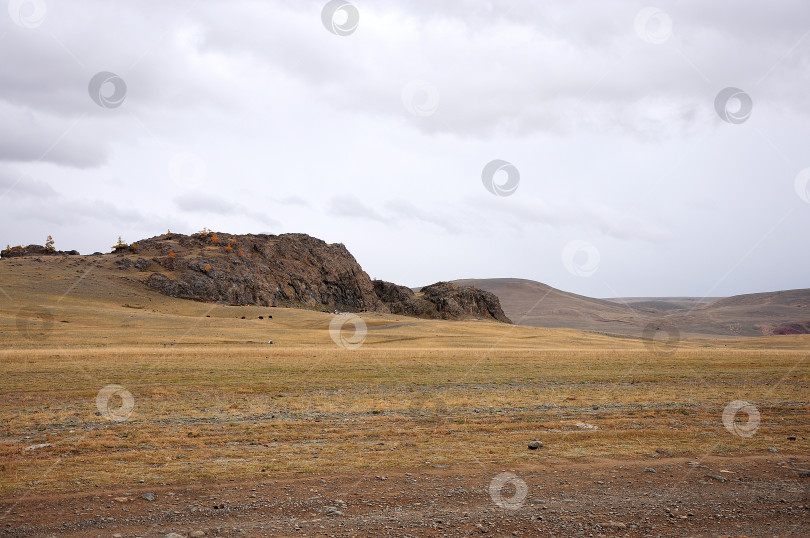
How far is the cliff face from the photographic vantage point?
112125 millimetres

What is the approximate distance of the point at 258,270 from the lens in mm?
123750

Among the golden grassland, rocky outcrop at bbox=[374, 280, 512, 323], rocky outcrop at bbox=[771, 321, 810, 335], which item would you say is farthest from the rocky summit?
rocky outcrop at bbox=[771, 321, 810, 335]

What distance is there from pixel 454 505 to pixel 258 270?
119 m

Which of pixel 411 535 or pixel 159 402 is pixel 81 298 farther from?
pixel 411 535

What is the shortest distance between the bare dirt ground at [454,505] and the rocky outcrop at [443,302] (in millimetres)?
125803

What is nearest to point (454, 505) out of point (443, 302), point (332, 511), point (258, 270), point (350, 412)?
point (332, 511)

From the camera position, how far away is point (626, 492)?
10.2 metres

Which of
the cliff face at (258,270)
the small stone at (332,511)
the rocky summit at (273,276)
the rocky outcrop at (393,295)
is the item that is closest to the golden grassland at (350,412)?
the small stone at (332,511)

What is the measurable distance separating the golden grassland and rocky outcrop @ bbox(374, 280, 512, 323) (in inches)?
3867

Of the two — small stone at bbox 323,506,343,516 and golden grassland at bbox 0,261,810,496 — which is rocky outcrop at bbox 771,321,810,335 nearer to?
golden grassland at bbox 0,261,810,496

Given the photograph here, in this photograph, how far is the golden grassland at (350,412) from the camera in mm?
12211

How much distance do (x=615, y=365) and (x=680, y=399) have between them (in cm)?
1498

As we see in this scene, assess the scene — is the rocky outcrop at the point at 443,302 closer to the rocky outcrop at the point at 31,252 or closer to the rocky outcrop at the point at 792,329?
the rocky outcrop at the point at 31,252

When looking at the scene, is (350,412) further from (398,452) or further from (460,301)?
(460,301)
